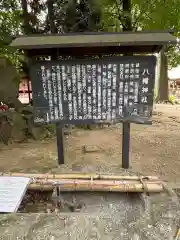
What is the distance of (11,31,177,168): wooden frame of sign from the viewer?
3994 millimetres

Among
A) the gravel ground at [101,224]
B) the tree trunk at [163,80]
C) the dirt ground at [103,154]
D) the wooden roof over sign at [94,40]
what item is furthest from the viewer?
the tree trunk at [163,80]

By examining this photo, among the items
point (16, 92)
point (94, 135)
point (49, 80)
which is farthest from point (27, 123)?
point (49, 80)

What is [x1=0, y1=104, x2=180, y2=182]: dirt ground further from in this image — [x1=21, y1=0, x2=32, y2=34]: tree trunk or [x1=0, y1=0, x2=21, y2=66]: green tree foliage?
[x1=0, y1=0, x2=21, y2=66]: green tree foliage

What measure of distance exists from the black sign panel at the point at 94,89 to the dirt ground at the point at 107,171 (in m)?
0.99

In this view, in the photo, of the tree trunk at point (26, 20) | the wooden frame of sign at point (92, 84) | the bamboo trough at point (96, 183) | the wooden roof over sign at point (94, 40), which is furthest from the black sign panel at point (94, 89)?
the tree trunk at point (26, 20)

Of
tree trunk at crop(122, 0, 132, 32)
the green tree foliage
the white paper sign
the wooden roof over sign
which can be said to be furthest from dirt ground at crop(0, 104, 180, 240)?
tree trunk at crop(122, 0, 132, 32)

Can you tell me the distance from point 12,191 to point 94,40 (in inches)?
90.5

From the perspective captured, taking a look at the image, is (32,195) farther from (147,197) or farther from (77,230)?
(147,197)

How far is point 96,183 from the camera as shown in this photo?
12.0 ft

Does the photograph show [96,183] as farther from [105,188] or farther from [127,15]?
[127,15]

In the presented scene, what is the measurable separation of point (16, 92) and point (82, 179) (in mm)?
3827

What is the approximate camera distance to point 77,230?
2.89 meters

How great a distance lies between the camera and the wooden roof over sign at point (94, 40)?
140 inches

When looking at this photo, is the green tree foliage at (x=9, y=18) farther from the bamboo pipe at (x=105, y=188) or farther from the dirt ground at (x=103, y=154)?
the bamboo pipe at (x=105, y=188)
